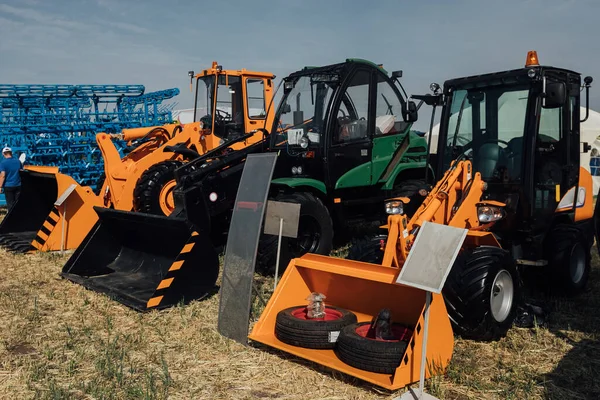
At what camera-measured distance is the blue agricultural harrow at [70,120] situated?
1377 centimetres

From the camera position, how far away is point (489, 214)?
17.4 feet

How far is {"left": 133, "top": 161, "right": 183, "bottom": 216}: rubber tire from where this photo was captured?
8.83 m

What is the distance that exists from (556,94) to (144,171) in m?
6.11

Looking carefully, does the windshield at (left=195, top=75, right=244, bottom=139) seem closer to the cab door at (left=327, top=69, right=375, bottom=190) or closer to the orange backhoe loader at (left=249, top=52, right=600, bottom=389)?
the cab door at (left=327, top=69, right=375, bottom=190)

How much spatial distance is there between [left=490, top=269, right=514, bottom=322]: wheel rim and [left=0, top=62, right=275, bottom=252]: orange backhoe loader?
4.26 meters

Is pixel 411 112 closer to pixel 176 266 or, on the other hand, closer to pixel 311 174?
pixel 311 174

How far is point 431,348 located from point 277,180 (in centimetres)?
374

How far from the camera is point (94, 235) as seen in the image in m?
7.26

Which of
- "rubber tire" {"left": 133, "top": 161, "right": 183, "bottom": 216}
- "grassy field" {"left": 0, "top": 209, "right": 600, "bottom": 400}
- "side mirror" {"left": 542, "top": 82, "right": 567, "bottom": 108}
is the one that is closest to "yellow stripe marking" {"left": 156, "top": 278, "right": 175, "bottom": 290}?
"grassy field" {"left": 0, "top": 209, "right": 600, "bottom": 400}

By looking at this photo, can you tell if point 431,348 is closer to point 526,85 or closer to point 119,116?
point 526,85

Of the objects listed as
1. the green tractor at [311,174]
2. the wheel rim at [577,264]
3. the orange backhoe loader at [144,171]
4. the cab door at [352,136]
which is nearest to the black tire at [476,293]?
the wheel rim at [577,264]

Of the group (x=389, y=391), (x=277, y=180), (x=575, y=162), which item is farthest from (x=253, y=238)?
(x=575, y=162)

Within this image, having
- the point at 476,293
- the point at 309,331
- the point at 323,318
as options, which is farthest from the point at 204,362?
the point at 476,293

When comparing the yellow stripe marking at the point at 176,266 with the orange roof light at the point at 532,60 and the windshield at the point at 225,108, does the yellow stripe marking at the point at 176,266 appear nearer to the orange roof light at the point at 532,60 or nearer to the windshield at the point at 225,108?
the orange roof light at the point at 532,60
